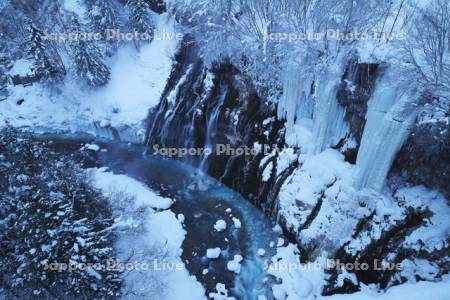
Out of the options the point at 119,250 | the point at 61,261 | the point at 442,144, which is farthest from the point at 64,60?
the point at 442,144

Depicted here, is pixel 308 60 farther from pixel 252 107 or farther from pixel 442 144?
pixel 442 144

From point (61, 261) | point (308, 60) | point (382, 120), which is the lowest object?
point (61, 261)

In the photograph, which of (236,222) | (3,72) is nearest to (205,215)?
(236,222)

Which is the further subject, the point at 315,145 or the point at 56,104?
the point at 56,104

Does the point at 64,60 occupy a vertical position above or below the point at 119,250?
above

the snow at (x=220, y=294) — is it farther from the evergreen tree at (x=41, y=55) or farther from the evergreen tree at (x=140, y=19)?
the evergreen tree at (x=41, y=55)

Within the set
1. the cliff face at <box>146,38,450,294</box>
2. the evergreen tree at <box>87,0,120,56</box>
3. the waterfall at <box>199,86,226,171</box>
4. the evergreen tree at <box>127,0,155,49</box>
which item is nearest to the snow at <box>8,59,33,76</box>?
the evergreen tree at <box>87,0,120,56</box>
